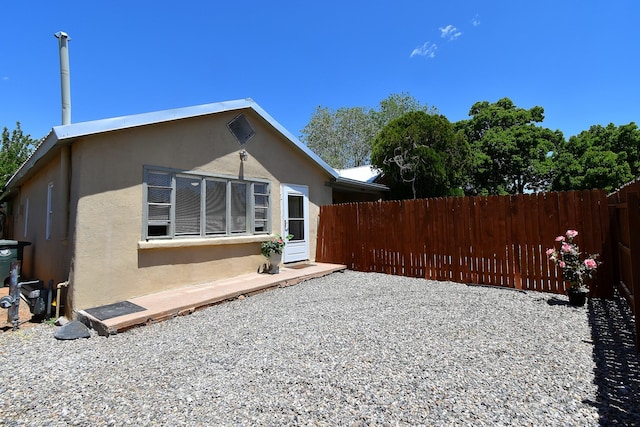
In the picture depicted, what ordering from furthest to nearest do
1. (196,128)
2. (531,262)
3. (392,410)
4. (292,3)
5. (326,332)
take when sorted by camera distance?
(292,3)
(196,128)
(531,262)
(326,332)
(392,410)

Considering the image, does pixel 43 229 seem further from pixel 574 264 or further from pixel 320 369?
pixel 574 264

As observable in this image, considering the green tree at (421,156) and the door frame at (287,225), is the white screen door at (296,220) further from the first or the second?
the green tree at (421,156)

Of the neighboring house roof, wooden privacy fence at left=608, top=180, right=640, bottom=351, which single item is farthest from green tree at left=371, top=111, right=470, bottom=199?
wooden privacy fence at left=608, top=180, right=640, bottom=351

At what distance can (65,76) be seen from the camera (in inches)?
286

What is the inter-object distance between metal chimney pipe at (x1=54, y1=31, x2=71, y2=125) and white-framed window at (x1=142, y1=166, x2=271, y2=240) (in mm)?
2938

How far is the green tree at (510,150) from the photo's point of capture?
20.8m

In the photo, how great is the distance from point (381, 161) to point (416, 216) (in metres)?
8.00

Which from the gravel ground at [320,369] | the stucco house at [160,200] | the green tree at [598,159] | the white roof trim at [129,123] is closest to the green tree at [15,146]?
the stucco house at [160,200]

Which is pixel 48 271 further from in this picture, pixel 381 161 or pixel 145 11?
pixel 381 161

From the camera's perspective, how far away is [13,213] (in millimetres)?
12594

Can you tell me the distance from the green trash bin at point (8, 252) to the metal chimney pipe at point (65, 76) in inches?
117

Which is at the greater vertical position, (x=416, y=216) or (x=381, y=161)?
(x=381, y=161)

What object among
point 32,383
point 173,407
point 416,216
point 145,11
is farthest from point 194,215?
point 145,11

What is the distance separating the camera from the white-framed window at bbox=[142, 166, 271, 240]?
20.5ft
